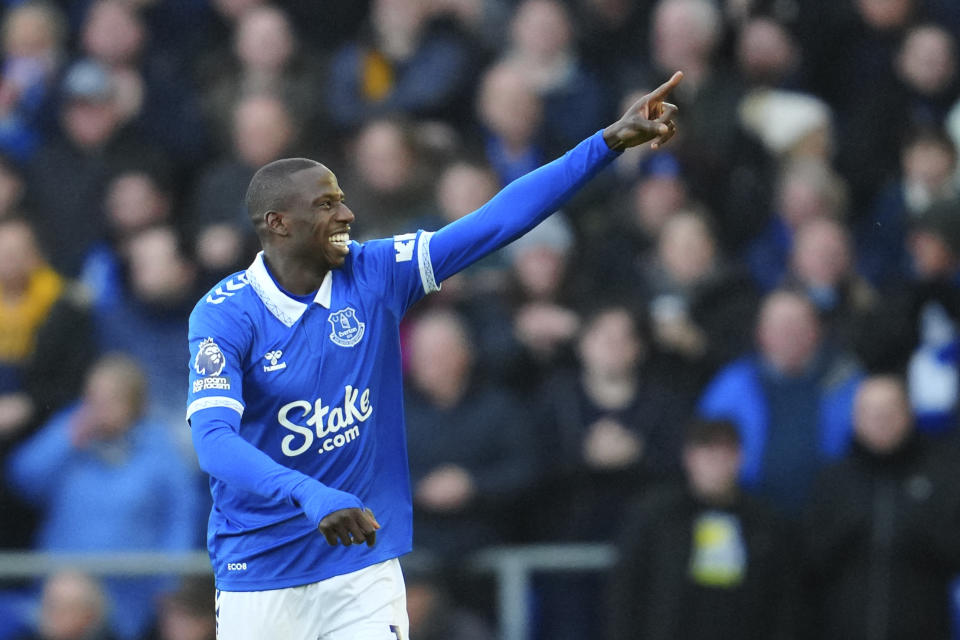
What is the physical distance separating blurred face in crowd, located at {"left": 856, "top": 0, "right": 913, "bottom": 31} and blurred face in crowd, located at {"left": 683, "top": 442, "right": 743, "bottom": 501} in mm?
3548

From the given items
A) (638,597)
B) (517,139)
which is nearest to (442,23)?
(517,139)

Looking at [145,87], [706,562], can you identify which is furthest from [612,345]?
[145,87]

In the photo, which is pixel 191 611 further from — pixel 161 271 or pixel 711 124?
pixel 711 124

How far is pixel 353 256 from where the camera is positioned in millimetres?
6438

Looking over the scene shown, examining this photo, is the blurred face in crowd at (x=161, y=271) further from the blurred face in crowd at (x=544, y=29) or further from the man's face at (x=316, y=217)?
the man's face at (x=316, y=217)

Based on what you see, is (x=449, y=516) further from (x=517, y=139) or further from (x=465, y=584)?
(x=517, y=139)

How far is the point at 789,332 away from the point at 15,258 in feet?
15.1

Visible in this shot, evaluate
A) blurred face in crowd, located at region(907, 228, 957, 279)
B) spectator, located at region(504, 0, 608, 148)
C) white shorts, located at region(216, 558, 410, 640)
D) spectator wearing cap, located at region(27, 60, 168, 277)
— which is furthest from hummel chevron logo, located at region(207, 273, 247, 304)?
spectator wearing cap, located at region(27, 60, 168, 277)

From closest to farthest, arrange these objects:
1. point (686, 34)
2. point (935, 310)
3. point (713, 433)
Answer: point (713, 433) < point (935, 310) < point (686, 34)

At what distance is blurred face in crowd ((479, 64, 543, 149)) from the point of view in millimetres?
10727

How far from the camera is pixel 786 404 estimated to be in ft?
31.0

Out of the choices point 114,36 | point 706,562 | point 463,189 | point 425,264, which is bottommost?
point 706,562

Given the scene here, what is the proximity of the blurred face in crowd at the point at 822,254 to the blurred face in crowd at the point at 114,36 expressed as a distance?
15.7 feet

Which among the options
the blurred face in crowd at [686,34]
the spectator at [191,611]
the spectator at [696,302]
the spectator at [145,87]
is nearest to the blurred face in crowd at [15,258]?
the spectator at [145,87]
